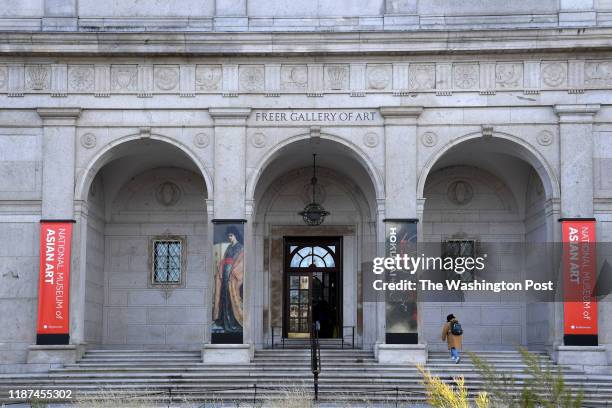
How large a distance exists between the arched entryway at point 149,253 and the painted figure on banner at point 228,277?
2.86 metres

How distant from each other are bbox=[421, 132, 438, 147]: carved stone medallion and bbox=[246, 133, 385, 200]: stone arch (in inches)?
49.8

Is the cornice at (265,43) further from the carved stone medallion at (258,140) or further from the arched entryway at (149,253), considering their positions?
the arched entryway at (149,253)

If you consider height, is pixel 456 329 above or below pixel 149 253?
below

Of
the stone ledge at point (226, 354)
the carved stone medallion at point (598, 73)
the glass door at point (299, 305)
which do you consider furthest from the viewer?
the glass door at point (299, 305)

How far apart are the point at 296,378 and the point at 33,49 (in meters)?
9.49

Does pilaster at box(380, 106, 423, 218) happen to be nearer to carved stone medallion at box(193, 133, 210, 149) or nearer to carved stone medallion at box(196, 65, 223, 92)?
carved stone medallion at box(196, 65, 223, 92)

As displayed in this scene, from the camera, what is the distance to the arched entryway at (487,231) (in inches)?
1022

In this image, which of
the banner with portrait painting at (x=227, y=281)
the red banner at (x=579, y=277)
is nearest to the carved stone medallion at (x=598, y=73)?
the red banner at (x=579, y=277)

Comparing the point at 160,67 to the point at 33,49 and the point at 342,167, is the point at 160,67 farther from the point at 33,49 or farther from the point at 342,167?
the point at 342,167

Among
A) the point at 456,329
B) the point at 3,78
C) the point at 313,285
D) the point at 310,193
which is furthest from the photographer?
the point at 313,285

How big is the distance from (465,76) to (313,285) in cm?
708

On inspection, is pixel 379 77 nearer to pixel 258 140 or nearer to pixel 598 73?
pixel 258 140

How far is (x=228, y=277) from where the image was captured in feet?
76.2
